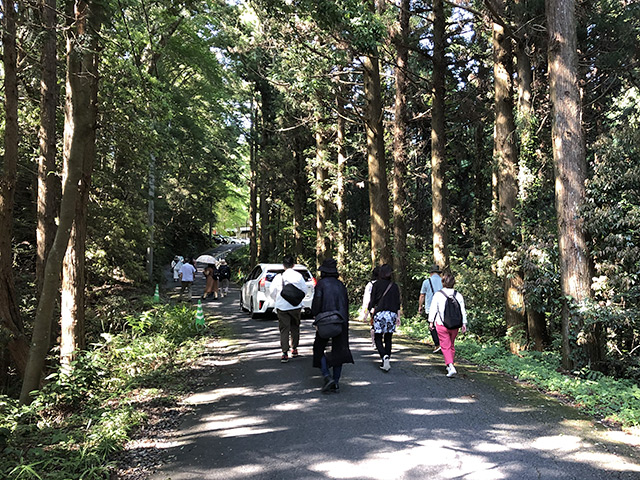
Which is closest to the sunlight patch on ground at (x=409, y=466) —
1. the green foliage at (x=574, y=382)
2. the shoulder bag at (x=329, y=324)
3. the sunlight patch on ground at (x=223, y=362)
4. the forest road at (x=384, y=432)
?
the forest road at (x=384, y=432)

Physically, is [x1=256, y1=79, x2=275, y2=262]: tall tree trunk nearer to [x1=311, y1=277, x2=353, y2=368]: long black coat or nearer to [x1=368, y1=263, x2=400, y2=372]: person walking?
[x1=368, y1=263, x2=400, y2=372]: person walking

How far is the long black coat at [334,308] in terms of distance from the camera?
638cm

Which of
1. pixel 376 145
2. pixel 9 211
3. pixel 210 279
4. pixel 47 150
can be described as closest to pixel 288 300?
pixel 9 211

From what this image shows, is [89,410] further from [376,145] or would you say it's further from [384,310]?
[376,145]

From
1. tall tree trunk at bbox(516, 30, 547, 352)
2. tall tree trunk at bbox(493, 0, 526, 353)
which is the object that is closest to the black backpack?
tall tree trunk at bbox(516, 30, 547, 352)

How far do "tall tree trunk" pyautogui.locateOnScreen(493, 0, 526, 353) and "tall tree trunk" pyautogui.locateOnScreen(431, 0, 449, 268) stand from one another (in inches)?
117

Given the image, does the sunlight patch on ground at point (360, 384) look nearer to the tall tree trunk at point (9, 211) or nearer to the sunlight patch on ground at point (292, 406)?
the sunlight patch on ground at point (292, 406)

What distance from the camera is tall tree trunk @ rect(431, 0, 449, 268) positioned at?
1377 centimetres

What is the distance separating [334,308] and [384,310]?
57.9 inches

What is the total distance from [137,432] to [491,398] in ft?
15.8

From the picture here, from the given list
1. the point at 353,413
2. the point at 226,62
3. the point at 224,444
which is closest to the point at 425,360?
the point at 353,413

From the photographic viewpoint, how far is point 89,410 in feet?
21.1

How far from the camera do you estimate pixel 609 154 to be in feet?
27.2

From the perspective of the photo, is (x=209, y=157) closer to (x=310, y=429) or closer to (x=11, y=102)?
(x=11, y=102)
